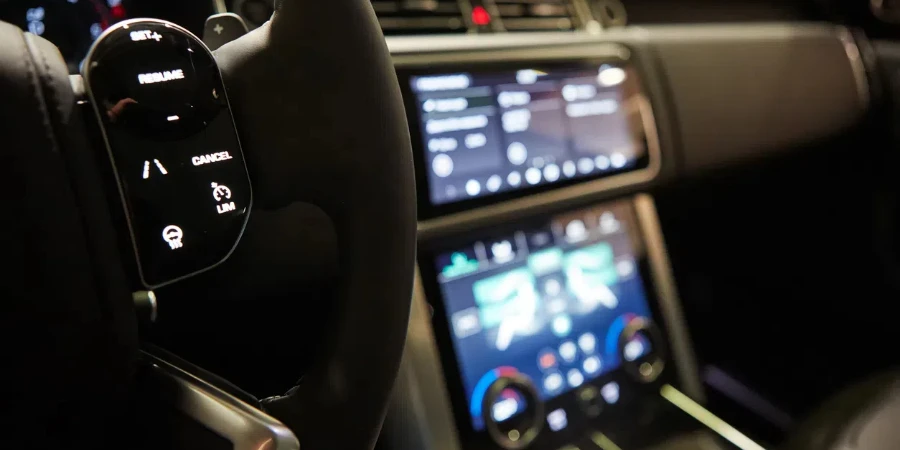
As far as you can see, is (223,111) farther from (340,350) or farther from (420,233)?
(420,233)

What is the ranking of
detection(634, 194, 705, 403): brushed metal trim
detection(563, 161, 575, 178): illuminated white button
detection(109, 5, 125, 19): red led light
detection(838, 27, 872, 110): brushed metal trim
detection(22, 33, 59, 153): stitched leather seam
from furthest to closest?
detection(838, 27, 872, 110): brushed metal trim, detection(634, 194, 705, 403): brushed metal trim, detection(563, 161, 575, 178): illuminated white button, detection(109, 5, 125, 19): red led light, detection(22, 33, 59, 153): stitched leather seam

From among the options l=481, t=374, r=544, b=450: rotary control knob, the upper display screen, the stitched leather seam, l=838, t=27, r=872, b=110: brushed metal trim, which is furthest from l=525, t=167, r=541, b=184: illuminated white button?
l=838, t=27, r=872, b=110: brushed metal trim

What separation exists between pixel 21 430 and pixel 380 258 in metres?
0.19

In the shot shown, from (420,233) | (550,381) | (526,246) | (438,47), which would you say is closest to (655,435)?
(550,381)

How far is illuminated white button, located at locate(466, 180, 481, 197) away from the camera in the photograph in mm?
808

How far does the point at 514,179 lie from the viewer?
2.79 ft

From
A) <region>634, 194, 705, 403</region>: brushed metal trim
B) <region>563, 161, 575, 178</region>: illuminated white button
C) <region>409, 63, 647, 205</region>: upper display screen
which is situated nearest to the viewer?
<region>409, 63, 647, 205</region>: upper display screen

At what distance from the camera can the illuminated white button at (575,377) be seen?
2.98 ft

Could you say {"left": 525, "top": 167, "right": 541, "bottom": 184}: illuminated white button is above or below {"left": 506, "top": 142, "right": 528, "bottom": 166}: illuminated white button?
below

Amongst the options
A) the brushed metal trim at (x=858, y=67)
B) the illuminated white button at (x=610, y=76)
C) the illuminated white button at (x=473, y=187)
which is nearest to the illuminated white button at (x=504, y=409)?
the illuminated white button at (x=473, y=187)

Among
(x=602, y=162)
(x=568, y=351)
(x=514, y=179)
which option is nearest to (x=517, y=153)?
(x=514, y=179)

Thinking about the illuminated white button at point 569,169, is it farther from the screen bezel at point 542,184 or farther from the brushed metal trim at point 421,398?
the brushed metal trim at point 421,398

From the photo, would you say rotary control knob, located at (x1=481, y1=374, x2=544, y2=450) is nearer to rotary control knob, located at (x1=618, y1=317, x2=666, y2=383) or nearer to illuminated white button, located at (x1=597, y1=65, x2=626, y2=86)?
rotary control knob, located at (x1=618, y1=317, x2=666, y2=383)

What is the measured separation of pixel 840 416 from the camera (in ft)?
2.84
